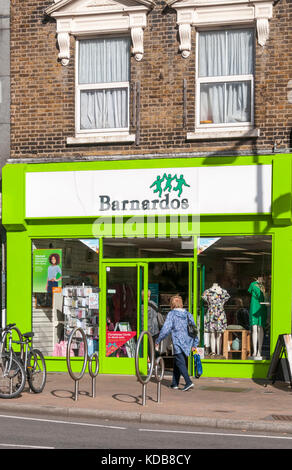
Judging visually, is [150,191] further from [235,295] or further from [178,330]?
[178,330]

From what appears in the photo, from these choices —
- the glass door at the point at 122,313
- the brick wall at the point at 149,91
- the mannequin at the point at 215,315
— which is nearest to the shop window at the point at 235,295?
the mannequin at the point at 215,315

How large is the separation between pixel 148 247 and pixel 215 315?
195 cm

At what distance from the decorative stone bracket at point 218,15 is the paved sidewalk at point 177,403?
6724 millimetres

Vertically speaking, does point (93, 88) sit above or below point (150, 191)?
above

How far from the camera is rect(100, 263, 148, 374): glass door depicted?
57.8 ft

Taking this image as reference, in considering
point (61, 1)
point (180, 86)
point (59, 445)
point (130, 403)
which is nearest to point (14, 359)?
point (130, 403)

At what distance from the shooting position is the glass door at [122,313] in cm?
1762

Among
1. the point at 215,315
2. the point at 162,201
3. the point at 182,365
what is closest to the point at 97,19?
the point at 162,201

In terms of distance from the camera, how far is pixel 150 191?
57.3 ft

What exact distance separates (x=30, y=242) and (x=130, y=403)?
585cm

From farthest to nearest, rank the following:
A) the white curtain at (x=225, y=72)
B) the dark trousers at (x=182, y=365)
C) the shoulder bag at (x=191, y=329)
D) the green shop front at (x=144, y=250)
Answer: the white curtain at (x=225, y=72) < the green shop front at (x=144, y=250) < the shoulder bag at (x=191, y=329) < the dark trousers at (x=182, y=365)

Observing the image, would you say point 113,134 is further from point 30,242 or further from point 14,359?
point 14,359

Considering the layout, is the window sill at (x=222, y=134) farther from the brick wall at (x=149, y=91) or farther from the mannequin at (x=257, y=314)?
the mannequin at (x=257, y=314)

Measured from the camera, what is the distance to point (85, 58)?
18.3m
